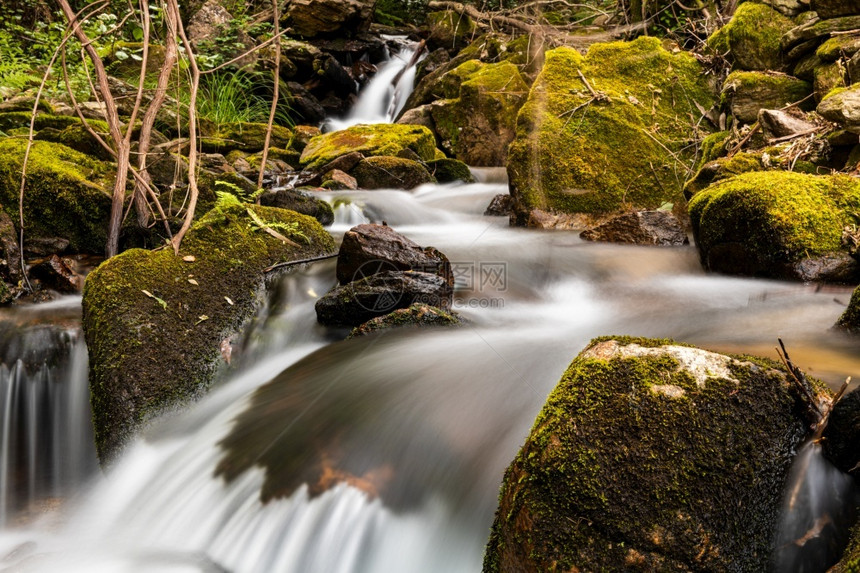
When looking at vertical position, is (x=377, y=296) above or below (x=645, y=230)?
above

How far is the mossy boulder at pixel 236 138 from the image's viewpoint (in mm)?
8992

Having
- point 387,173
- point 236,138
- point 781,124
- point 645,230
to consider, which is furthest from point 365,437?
point 236,138

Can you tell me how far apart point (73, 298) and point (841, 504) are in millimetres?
4804

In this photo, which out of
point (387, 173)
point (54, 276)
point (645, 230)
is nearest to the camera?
point (54, 276)

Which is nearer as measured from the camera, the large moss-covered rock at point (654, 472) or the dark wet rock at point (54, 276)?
the large moss-covered rock at point (654, 472)

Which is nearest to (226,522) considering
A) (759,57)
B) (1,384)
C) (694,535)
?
(694,535)

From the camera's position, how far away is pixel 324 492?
2.42 metres

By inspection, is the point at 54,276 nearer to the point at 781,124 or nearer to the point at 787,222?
the point at 787,222

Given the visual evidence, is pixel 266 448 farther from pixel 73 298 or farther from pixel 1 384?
pixel 73 298

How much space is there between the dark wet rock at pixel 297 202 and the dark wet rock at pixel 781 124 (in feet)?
14.1

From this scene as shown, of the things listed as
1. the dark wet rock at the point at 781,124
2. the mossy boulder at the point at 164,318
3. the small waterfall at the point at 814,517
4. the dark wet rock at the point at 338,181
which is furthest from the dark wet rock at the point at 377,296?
the dark wet rock at the point at 338,181

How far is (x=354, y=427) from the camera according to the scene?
9.04ft

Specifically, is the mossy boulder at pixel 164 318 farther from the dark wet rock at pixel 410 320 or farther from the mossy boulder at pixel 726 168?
the mossy boulder at pixel 726 168

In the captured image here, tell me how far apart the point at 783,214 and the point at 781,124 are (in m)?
1.81
